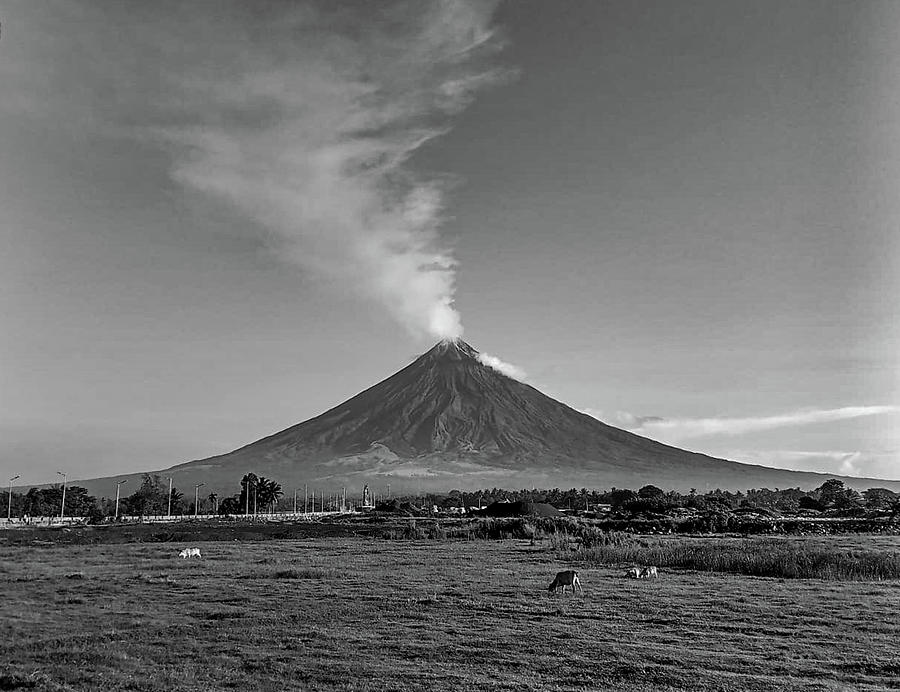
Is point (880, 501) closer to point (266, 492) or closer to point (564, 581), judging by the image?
point (266, 492)

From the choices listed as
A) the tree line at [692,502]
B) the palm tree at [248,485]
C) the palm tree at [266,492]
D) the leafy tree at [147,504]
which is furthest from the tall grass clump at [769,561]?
the palm tree at [266,492]

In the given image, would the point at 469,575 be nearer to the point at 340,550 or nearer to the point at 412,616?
the point at 412,616

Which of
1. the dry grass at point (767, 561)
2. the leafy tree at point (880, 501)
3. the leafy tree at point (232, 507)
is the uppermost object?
the leafy tree at point (880, 501)

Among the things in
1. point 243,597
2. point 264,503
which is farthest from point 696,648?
point 264,503

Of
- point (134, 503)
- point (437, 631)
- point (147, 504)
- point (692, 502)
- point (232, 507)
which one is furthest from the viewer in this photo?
point (232, 507)

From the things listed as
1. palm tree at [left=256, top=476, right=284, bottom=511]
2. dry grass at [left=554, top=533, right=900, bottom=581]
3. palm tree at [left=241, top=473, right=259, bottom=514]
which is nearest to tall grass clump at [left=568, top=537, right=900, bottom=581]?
dry grass at [left=554, top=533, right=900, bottom=581]

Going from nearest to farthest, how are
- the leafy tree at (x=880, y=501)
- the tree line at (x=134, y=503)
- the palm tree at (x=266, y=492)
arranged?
1. the leafy tree at (x=880, y=501)
2. the tree line at (x=134, y=503)
3. the palm tree at (x=266, y=492)

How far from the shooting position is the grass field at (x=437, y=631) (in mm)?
11961

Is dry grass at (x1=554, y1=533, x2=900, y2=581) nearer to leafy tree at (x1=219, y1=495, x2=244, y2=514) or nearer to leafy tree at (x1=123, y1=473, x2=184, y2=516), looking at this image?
leafy tree at (x1=123, y1=473, x2=184, y2=516)

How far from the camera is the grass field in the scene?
39.2 feet

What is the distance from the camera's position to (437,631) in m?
15.4

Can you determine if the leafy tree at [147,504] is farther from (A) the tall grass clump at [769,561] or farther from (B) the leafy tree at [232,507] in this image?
(A) the tall grass clump at [769,561]

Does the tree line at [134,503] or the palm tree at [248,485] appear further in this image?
the palm tree at [248,485]

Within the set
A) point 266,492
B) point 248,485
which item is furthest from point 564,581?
point 266,492
